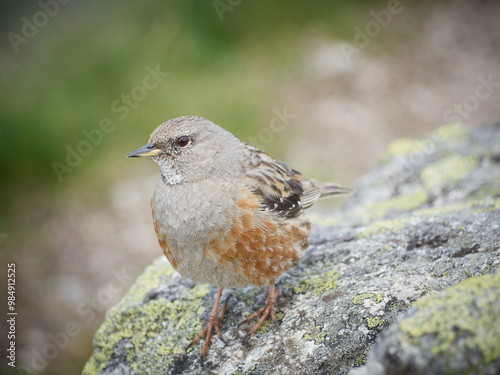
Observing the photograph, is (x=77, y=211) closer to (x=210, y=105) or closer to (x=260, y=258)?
(x=210, y=105)

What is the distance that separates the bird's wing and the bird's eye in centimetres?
54

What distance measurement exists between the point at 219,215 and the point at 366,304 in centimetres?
119

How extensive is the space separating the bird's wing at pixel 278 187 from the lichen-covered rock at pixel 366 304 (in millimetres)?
473

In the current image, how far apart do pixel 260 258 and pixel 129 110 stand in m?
4.94

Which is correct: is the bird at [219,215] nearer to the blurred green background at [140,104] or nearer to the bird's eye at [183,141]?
the bird's eye at [183,141]

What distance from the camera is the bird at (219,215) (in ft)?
10.5

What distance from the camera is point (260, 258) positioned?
10.6 ft

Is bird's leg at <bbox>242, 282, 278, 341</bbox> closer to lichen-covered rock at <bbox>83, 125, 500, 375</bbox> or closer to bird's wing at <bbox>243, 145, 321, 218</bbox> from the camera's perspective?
lichen-covered rock at <bbox>83, 125, 500, 375</bbox>

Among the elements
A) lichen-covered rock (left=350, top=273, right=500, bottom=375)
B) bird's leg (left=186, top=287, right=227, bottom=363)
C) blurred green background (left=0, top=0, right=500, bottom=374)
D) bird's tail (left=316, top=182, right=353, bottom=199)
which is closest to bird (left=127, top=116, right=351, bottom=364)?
bird's leg (left=186, top=287, right=227, bottom=363)

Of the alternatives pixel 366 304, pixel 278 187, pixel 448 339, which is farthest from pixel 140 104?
pixel 448 339

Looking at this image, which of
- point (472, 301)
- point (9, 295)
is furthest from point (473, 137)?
point (9, 295)

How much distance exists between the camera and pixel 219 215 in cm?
319

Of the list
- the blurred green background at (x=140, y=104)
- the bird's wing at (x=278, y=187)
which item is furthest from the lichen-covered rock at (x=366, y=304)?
the blurred green background at (x=140, y=104)

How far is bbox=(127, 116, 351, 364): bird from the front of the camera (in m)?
3.19
